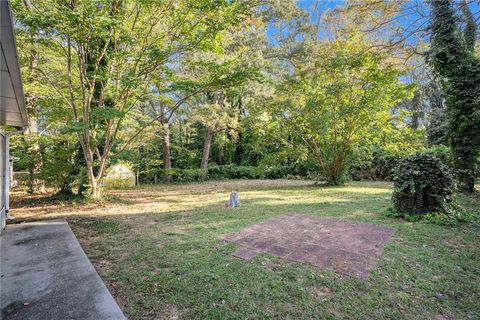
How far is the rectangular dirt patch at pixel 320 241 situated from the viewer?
2940 millimetres

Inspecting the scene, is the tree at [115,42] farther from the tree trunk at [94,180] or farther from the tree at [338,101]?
the tree at [338,101]

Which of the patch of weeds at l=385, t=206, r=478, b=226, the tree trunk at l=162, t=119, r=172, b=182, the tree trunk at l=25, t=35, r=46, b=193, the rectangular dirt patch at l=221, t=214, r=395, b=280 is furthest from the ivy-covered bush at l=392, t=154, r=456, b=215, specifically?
the tree trunk at l=162, t=119, r=172, b=182

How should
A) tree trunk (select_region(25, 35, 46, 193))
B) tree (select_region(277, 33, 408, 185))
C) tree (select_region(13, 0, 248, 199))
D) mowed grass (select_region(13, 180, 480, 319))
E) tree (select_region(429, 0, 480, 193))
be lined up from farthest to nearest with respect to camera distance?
tree (select_region(277, 33, 408, 185)), tree trunk (select_region(25, 35, 46, 193)), tree (select_region(429, 0, 480, 193)), tree (select_region(13, 0, 248, 199)), mowed grass (select_region(13, 180, 480, 319))

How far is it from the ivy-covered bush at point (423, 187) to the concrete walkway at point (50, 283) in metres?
5.14

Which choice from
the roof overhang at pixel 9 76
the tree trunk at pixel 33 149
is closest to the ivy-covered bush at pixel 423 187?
the roof overhang at pixel 9 76

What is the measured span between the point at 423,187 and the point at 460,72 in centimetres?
452

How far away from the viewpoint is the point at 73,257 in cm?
294

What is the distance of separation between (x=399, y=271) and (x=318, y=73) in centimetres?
766

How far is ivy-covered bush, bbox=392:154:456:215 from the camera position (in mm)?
4750

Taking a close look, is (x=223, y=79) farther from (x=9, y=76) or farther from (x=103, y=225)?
(x=9, y=76)

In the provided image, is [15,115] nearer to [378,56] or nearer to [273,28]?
[378,56]

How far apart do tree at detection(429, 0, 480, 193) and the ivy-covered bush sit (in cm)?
325

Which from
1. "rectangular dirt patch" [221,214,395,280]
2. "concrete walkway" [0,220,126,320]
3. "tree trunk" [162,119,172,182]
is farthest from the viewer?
"tree trunk" [162,119,172,182]

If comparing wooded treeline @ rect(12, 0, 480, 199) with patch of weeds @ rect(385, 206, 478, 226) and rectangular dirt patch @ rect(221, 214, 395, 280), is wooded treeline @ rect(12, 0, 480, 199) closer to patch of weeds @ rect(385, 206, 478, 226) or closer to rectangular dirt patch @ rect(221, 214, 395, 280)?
patch of weeds @ rect(385, 206, 478, 226)
